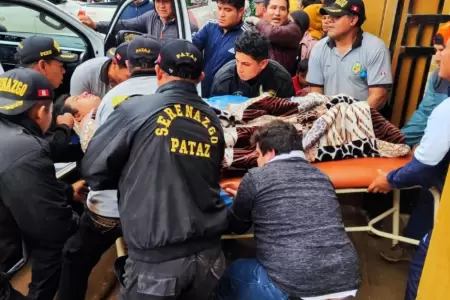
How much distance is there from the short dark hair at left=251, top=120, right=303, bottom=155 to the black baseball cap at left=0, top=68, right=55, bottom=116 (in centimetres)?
111

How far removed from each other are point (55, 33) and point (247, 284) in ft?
12.8

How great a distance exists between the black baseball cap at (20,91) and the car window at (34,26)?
105 inches

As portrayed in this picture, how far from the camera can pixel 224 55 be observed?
4086 millimetres

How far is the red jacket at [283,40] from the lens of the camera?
13.6 ft

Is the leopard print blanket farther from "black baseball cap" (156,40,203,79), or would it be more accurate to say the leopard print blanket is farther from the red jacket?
the red jacket

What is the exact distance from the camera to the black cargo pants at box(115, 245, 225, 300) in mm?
1938

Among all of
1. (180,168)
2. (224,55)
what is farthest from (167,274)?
(224,55)

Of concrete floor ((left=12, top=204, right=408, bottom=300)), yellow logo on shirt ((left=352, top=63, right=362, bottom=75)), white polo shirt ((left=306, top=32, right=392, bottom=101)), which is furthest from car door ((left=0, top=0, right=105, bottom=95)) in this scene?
yellow logo on shirt ((left=352, top=63, right=362, bottom=75))

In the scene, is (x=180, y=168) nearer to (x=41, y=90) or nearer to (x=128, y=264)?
(x=128, y=264)

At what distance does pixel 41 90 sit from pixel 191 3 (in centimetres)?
615

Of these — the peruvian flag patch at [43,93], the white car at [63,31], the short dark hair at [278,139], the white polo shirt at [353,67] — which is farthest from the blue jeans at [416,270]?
the white car at [63,31]

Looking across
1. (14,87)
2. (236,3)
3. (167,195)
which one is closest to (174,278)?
(167,195)

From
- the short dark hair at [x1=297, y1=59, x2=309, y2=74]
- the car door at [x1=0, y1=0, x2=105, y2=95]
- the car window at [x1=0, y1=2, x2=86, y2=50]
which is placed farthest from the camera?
the car window at [x1=0, y1=2, x2=86, y2=50]

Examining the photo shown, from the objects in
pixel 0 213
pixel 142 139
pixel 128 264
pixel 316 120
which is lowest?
pixel 128 264
